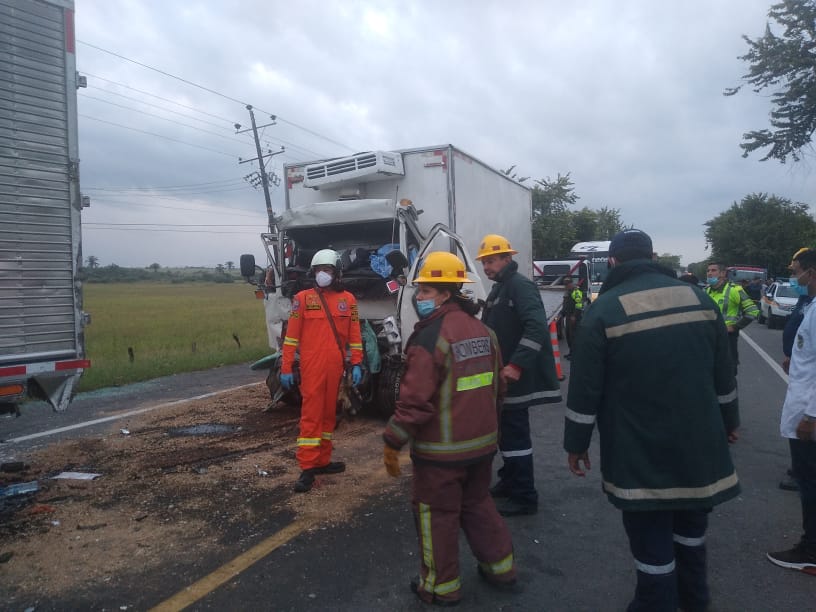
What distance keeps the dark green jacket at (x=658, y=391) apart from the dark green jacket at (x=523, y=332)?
4.57 feet

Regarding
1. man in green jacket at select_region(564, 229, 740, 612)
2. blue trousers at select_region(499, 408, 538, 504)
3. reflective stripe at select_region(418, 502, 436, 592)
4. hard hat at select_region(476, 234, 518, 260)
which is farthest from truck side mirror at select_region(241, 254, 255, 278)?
man in green jacket at select_region(564, 229, 740, 612)

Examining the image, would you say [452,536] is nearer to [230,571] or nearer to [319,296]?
[230,571]

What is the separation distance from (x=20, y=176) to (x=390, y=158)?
13.1 feet

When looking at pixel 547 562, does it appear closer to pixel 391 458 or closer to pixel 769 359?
pixel 391 458

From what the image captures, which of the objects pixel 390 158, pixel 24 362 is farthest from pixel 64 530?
pixel 390 158

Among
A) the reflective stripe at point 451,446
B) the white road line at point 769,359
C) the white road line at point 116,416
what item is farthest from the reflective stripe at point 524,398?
the white road line at point 769,359

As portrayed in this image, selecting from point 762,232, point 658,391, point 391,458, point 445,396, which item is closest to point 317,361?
point 391,458

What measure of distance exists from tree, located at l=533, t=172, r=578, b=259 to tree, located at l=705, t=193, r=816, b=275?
21185 millimetres

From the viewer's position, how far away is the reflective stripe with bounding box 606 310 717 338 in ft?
8.43

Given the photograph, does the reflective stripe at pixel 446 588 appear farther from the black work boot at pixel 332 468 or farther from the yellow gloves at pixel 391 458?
the black work boot at pixel 332 468

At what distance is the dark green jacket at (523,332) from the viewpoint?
13.5 feet

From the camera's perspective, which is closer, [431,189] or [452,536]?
[452,536]

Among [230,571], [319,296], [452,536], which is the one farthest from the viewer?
[319,296]

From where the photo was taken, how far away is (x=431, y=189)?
23.6 ft
